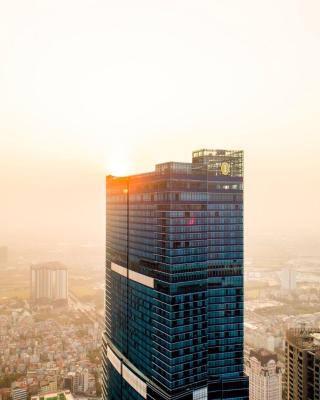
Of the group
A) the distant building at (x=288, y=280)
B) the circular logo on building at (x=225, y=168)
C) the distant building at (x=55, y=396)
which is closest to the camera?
the circular logo on building at (x=225, y=168)

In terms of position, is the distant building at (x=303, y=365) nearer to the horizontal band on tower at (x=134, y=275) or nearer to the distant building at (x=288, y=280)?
the horizontal band on tower at (x=134, y=275)

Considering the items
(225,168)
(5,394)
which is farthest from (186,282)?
(5,394)

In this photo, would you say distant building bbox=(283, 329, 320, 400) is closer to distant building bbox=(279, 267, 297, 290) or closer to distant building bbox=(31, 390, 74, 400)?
distant building bbox=(31, 390, 74, 400)

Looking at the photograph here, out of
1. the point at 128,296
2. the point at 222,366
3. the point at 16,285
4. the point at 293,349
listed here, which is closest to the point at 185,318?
the point at 222,366

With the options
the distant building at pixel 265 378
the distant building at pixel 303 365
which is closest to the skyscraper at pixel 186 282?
the distant building at pixel 303 365

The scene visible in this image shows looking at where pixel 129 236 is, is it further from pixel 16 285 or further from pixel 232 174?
pixel 16 285

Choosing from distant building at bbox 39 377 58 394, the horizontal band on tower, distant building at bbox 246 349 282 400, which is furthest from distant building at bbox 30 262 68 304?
the horizontal band on tower
